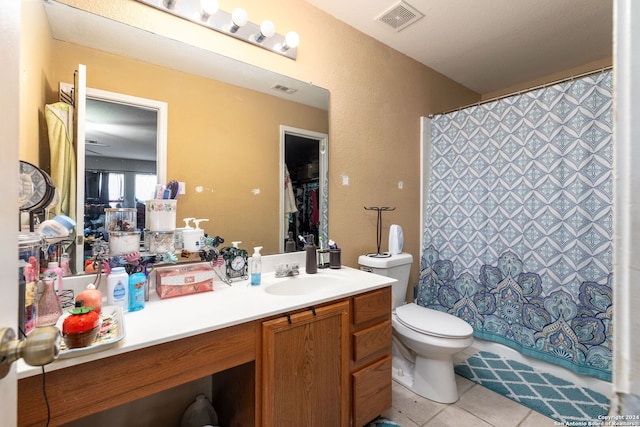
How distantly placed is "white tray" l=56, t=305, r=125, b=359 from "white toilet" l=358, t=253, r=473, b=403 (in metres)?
1.40

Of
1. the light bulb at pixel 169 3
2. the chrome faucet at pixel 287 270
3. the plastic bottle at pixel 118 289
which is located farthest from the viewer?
the chrome faucet at pixel 287 270

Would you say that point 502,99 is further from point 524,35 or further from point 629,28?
point 629,28

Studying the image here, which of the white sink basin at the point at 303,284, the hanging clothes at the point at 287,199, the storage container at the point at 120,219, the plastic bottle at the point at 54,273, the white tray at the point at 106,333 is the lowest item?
the white sink basin at the point at 303,284

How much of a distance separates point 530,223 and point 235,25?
221 cm

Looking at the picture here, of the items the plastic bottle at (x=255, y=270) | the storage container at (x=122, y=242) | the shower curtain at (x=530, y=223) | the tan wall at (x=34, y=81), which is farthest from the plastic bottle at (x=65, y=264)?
the shower curtain at (x=530, y=223)

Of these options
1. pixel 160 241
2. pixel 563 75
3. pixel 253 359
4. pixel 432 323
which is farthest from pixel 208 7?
pixel 563 75

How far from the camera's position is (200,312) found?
103 centimetres

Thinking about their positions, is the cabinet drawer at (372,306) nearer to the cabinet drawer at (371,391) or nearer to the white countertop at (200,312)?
the white countertop at (200,312)

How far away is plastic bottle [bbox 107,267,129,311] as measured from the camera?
103cm

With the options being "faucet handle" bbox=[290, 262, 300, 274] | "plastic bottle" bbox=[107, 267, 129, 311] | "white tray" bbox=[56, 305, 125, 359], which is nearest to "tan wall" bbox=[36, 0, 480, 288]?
"faucet handle" bbox=[290, 262, 300, 274]

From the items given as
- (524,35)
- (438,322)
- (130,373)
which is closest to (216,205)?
(130,373)

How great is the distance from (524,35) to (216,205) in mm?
2470

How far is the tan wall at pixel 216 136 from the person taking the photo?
121cm

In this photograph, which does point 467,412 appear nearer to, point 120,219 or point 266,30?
point 120,219
